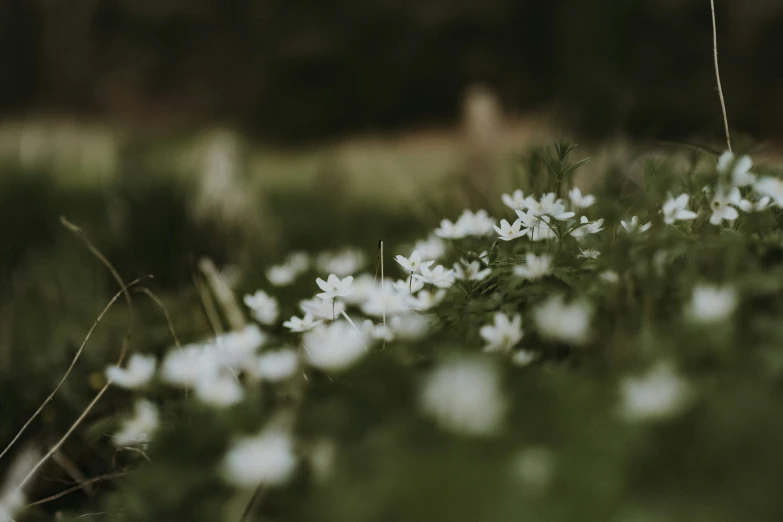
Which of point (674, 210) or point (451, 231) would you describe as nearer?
point (674, 210)

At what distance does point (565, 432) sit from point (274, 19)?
11.1 meters

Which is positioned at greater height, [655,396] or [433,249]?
[655,396]

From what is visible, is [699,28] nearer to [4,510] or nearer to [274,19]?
[274,19]

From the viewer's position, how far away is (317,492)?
67cm

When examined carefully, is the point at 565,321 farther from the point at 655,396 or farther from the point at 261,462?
the point at 261,462

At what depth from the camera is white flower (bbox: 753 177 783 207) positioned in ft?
3.37

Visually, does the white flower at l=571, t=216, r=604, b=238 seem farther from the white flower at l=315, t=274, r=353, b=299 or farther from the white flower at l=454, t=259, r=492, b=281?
the white flower at l=315, t=274, r=353, b=299

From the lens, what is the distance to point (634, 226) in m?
1.01

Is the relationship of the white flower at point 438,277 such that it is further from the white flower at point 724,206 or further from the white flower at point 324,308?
the white flower at point 724,206

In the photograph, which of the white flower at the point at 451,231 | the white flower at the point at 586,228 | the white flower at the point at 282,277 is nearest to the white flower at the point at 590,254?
the white flower at the point at 586,228

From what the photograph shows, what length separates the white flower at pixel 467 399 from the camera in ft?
2.15

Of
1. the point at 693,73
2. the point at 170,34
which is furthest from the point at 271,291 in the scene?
the point at 170,34

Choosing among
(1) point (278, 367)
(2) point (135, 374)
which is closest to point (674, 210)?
(1) point (278, 367)

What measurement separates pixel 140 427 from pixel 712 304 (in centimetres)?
93
